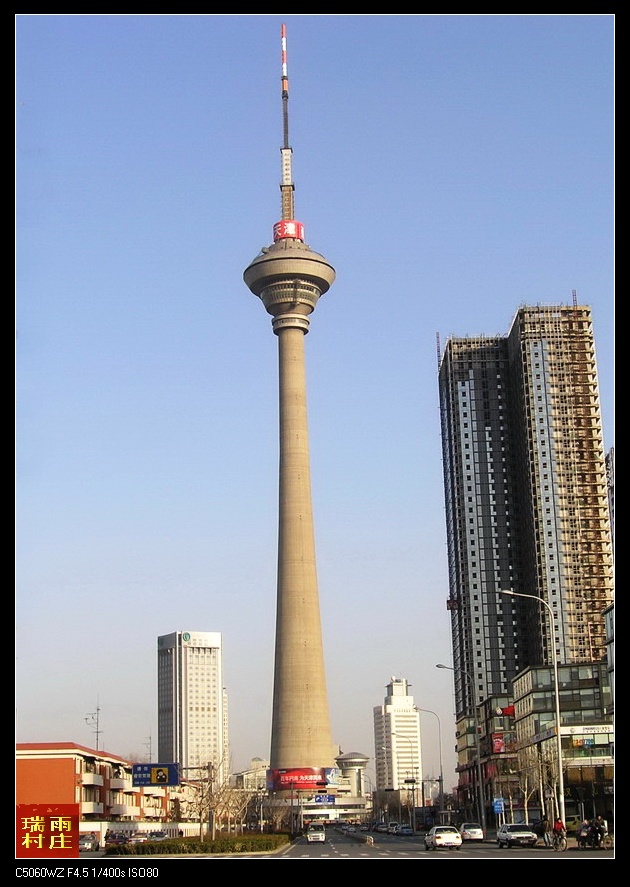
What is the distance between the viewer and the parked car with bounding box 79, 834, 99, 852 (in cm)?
8631

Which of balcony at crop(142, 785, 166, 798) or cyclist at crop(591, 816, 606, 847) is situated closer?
cyclist at crop(591, 816, 606, 847)

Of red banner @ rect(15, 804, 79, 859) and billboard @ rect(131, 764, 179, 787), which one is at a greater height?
red banner @ rect(15, 804, 79, 859)

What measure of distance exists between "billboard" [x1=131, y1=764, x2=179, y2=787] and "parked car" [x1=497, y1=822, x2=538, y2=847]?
3318cm

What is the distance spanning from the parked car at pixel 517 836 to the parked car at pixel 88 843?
31603mm

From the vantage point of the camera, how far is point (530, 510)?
183m

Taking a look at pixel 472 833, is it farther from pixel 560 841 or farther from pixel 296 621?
pixel 296 621

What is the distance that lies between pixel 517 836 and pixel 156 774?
1434 inches

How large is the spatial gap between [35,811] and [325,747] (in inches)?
5014

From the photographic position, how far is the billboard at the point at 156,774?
94.3m

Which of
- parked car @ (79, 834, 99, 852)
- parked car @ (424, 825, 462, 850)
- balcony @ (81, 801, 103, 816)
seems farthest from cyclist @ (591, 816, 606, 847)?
balcony @ (81, 801, 103, 816)

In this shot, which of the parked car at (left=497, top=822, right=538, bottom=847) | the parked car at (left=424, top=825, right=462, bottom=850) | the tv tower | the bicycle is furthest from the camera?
the tv tower

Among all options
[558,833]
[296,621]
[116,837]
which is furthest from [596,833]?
[296,621]

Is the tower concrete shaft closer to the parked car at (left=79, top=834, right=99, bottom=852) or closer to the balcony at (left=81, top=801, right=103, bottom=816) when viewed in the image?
the balcony at (left=81, top=801, right=103, bottom=816)
